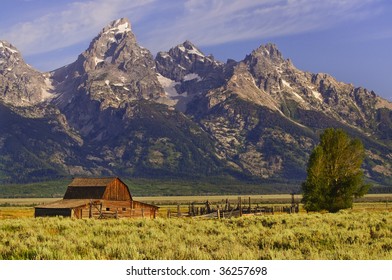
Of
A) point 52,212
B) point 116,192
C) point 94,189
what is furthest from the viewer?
point 116,192

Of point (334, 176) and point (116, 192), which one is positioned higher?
point (334, 176)

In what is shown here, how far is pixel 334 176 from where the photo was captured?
58.9m

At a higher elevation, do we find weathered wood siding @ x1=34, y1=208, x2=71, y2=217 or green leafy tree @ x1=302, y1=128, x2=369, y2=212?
green leafy tree @ x1=302, y1=128, x2=369, y2=212

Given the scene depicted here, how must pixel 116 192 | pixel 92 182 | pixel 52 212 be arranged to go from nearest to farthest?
pixel 52 212 → pixel 92 182 → pixel 116 192

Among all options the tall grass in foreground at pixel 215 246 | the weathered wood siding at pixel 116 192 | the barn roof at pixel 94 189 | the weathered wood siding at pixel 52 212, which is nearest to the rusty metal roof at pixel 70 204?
the weathered wood siding at pixel 52 212

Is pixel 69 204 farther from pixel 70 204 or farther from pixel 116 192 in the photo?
pixel 116 192

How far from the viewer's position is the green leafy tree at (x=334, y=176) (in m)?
57.7

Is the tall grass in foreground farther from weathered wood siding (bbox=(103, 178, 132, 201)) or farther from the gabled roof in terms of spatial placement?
the gabled roof

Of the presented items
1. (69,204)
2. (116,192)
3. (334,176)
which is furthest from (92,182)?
(334,176)

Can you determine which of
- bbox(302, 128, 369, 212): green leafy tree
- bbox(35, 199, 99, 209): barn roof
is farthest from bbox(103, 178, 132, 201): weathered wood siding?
bbox(302, 128, 369, 212): green leafy tree

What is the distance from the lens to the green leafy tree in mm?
57656

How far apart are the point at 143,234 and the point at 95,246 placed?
461 centimetres
